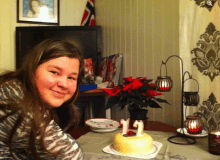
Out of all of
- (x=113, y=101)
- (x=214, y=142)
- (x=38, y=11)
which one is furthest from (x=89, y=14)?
(x=214, y=142)

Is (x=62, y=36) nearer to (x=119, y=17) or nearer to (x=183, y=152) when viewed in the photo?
(x=119, y=17)

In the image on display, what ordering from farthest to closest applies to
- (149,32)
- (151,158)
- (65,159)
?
(149,32)
(151,158)
(65,159)

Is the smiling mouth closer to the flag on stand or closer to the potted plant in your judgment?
the potted plant

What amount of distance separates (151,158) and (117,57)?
137cm

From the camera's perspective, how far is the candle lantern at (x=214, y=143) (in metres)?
0.88

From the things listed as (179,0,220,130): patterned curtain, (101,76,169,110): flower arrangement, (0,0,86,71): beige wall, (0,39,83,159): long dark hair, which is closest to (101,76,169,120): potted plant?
(101,76,169,110): flower arrangement

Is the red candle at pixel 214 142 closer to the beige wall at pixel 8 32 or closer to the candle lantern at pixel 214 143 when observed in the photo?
the candle lantern at pixel 214 143

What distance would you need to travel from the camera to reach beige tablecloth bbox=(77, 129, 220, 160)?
34.4 inches

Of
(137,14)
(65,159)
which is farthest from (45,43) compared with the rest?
(137,14)

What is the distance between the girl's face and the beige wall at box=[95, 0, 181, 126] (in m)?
0.98

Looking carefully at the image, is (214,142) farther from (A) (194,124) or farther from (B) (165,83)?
(B) (165,83)

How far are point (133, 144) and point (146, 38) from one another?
1163 mm

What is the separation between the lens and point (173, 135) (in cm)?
115

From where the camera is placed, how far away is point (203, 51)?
50.1 inches
